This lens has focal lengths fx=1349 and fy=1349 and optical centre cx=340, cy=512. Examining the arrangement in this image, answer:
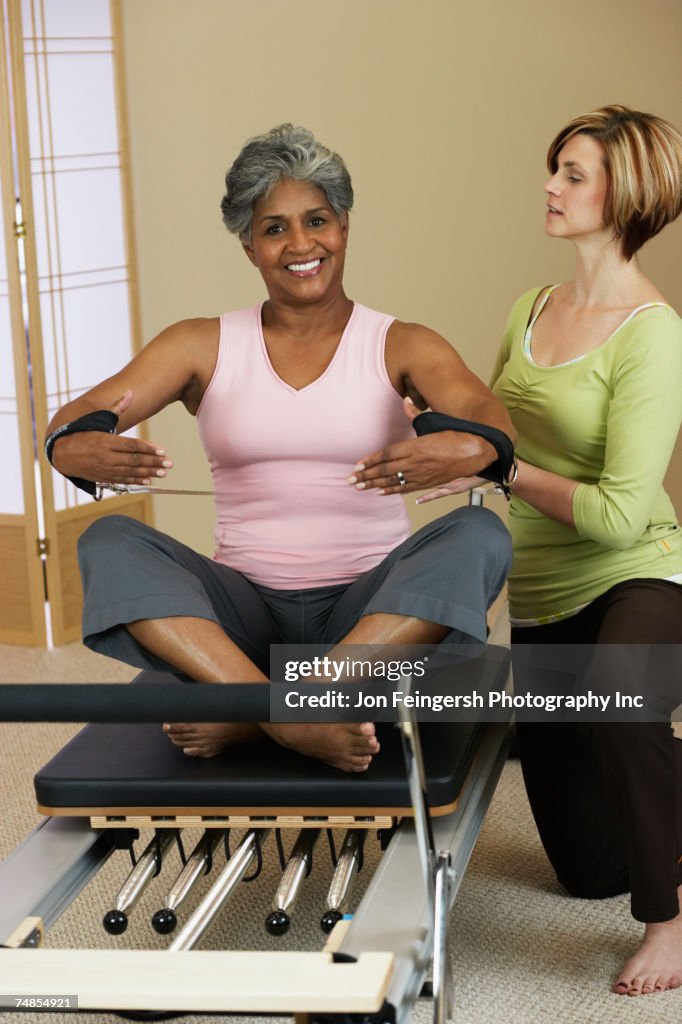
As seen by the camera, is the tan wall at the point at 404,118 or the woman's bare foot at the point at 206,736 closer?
the woman's bare foot at the point at 206,736

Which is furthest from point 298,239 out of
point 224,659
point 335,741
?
point 335,741

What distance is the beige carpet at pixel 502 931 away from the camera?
2.04 m

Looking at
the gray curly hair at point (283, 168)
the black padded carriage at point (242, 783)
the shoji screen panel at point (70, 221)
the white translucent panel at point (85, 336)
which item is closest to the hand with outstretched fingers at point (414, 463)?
the black padded carriage at point (242, 783)

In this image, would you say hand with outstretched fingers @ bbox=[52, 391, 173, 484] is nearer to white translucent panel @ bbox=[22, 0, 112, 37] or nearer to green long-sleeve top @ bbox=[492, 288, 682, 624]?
green long-sleeve top @ bbox=[492, 288, 682, 624]

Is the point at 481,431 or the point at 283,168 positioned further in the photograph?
the point at 283,168

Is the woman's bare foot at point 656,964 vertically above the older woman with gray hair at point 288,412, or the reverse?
the older woman with gray hair at point 288,412

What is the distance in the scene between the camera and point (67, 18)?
413 cm

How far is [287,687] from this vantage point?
1.62 m

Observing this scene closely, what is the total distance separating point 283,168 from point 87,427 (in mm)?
540

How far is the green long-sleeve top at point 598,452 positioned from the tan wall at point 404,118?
70.9 inches

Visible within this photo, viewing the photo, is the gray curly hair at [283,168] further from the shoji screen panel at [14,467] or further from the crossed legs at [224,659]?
the shoji screen panel at [14,467]

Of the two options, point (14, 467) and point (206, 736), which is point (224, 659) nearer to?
point (206, 736)

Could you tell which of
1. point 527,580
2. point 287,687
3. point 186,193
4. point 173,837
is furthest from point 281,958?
point 186,193

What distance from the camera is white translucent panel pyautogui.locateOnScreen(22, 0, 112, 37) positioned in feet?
13.2
